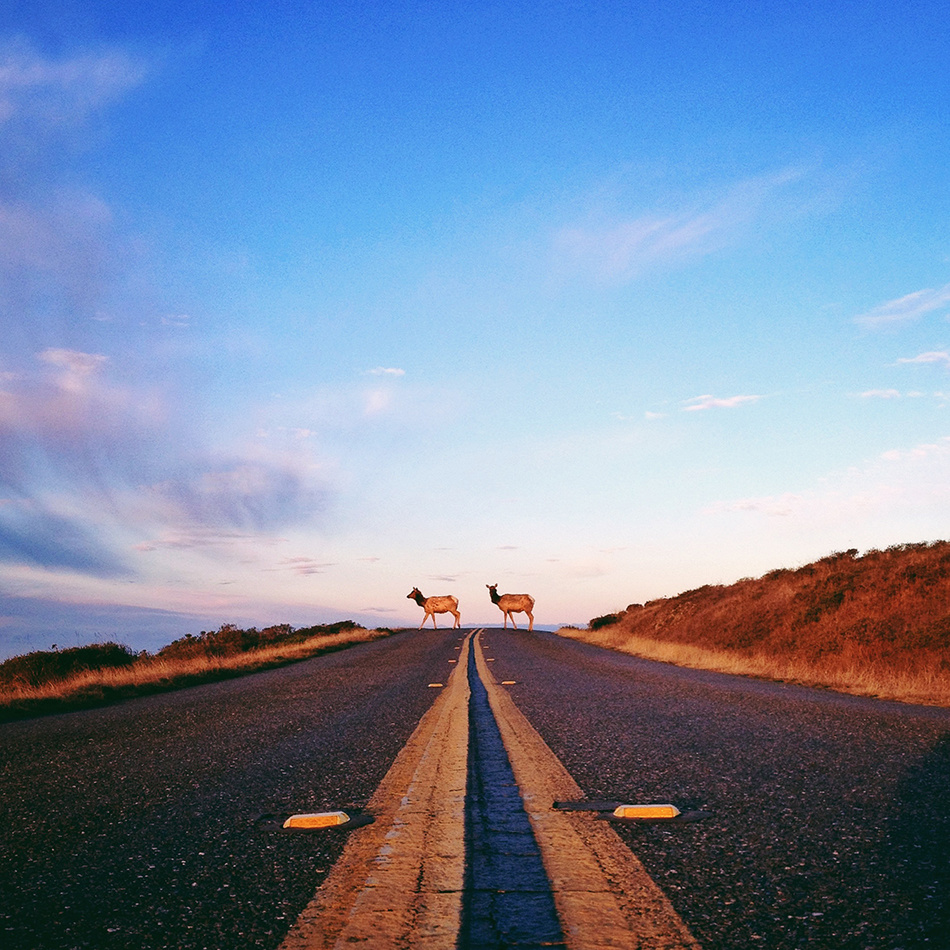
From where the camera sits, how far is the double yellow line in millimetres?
2252

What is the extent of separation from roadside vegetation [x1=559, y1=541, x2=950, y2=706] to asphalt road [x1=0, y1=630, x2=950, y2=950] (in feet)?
17.3

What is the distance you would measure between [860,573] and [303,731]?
1969cm

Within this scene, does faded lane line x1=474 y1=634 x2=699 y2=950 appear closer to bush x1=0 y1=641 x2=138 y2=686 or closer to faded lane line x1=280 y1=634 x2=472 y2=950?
faded lane line x1=280 y1=634 x2=472 y2=950

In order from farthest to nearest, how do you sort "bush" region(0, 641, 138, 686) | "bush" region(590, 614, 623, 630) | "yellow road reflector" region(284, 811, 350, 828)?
"bush" region(590, 614, 623, 630) → "bush" region(0, 641, 138, 686) → "yellow road reflector" region(284, 811, 350, 828)

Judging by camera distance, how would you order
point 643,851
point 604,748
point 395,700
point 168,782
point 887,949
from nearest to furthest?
1. point 887,949
2. point 643,851
3. point 168,782
4. point 604,748
5. point 395,700

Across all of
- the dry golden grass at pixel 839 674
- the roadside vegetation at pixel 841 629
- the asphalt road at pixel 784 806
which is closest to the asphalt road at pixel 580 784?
the asphalt road at pixel 784 806

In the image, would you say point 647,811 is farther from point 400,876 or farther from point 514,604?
point 514,604

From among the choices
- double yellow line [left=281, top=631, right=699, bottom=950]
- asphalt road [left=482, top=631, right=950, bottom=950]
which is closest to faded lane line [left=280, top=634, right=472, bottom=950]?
double yellow line [left=281, top=631, right=699, bottom=950]

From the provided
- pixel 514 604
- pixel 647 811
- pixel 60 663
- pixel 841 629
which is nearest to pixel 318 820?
pixel 647 811

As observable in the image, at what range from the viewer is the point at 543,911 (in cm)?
241

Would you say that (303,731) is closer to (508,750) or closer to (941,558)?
(508,750)

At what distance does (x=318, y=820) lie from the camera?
354cm

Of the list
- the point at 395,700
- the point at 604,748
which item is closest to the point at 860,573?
the point at 395,700

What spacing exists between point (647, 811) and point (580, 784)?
0.78 m
